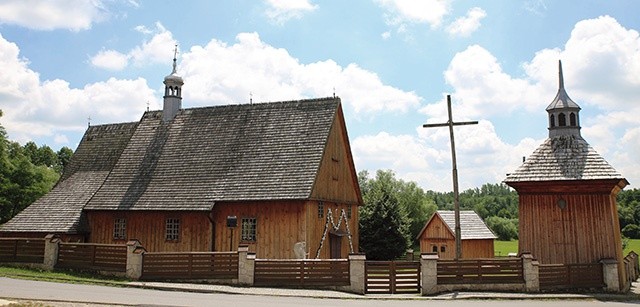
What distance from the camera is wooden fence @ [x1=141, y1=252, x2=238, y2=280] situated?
1984 cm

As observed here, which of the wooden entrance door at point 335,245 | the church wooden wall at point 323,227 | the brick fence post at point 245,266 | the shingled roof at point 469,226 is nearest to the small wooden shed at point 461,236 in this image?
the shingled roof at point 469,226

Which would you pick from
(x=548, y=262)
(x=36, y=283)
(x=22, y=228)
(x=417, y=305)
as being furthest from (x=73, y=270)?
(x=548, y=262)

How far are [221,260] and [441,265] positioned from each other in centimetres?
839

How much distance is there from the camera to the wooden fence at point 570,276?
1842 cm

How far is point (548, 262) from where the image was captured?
20.5 metres

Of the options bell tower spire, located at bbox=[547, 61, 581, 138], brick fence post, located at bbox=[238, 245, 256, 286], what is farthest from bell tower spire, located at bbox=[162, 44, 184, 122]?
bell tower spire, located at bbox=[547, 61, 581, 138]

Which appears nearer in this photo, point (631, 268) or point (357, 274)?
point (357, 274)

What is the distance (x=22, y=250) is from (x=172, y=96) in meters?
11.8

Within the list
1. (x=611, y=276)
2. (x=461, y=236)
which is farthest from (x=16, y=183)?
(x=611, y=276)

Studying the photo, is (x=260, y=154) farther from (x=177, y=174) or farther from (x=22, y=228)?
(x=22, y=228)

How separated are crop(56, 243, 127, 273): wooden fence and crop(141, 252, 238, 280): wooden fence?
1325 millimetres

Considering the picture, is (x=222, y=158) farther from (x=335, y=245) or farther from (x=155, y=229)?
(x=335, y=245)

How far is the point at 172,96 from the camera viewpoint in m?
30.8

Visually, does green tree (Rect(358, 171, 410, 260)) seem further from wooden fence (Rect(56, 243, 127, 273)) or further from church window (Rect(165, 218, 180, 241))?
wooden fence (Rect(56, 243, 127, 273))
